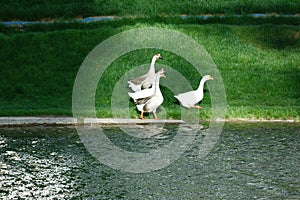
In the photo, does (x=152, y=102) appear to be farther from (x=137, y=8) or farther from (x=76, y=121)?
(x=137, y=8)

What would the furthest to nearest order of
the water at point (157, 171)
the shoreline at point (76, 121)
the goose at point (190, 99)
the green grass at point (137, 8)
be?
the green grass at point (137, 8), the goose at point (190, 99), the shoreline at point (76, 121), the water at point (157, 171)

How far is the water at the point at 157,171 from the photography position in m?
8.81

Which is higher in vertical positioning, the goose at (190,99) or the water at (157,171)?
the goose at (190,99)

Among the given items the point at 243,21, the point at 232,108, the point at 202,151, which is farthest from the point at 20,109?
the point at 243,21

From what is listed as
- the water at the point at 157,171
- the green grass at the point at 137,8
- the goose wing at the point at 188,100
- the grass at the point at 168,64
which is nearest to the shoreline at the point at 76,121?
the grass at the point at 168,64

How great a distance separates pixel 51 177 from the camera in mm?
9586

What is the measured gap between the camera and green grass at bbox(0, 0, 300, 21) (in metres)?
22.4

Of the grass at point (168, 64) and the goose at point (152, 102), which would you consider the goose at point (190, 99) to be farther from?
the goose at point (152, 102)

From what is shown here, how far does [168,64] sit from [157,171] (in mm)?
8494

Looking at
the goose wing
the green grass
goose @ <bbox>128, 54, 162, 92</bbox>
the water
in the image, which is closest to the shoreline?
the water

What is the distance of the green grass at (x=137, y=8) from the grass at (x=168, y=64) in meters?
1.50

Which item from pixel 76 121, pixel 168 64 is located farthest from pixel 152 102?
pixel 168 64

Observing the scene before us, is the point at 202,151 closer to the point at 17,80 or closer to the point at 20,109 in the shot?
the point at 20,109

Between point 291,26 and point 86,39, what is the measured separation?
538cm
